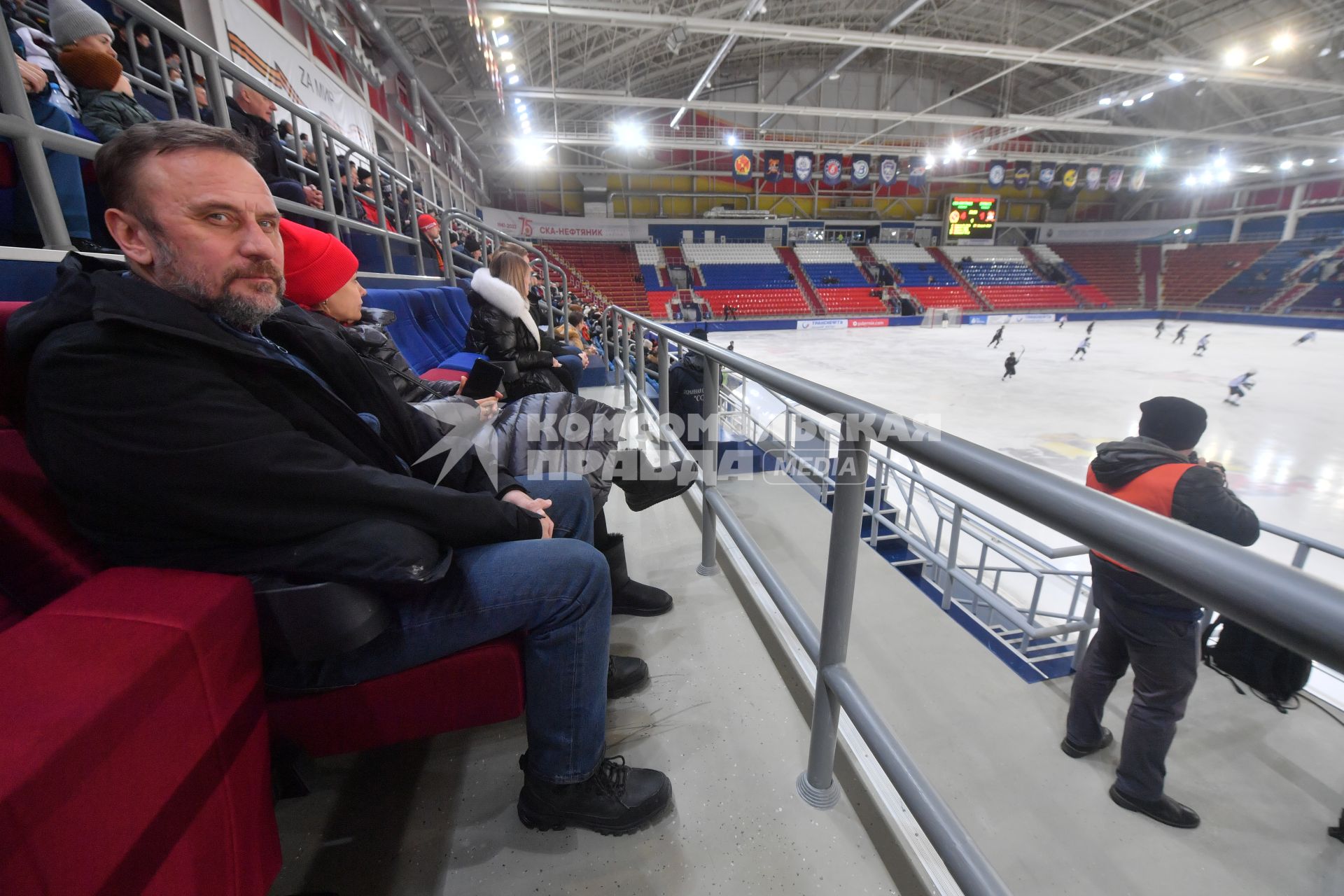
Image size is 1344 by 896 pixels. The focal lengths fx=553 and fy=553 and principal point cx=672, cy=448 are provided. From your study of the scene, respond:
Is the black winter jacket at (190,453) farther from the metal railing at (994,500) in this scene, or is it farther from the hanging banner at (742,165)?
the hanging banner at (742,165)

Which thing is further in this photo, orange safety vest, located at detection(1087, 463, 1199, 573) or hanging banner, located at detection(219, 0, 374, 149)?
hanging banner, located at detection(219, 0, 374, 149)

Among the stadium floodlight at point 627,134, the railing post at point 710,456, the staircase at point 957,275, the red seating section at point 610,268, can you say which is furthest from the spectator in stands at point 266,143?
Result: the staircase at point 957,275

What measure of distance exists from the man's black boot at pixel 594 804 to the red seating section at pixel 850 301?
23.2m

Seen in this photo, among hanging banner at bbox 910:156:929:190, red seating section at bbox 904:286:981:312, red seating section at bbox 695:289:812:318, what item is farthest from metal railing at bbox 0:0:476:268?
red seating section at bbox 904:286:981:312

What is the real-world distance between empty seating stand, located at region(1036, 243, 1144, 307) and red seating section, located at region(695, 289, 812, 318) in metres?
14.1

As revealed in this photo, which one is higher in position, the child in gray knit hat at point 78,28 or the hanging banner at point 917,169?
the hanging banner at point 917,169

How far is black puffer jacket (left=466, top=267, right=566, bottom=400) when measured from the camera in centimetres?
270

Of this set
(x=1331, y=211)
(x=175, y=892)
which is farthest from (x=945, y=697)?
(x=1331, y=211)

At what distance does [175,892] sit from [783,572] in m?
1.80

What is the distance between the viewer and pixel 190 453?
0.68 m

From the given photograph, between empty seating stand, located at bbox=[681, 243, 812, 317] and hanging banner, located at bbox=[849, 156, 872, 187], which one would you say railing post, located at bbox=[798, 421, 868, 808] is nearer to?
hanging banner, located at bbox=[849, 156, 872, 187]

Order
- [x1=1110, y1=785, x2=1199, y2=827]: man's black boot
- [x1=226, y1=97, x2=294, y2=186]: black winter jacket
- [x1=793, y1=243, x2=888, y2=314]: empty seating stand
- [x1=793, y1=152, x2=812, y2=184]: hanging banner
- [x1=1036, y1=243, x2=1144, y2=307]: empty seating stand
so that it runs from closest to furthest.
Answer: [x1=1110, y1=785, x2=1199, y2=827]: man's black boot < [x1=226, y1=97, x2=294, y2=186]: black winter jacket < [x1=793, y1=152, x2=812, y2=184]: hanging banner < [x1=793, y1=243, x2=888, y2=314]: empty seating stand < [x1=1036, y1=243, x2=1144, y2=307]: empty seating stand

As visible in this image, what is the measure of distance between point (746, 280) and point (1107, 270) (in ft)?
60.7

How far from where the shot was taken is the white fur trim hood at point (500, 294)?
8.81 ft
